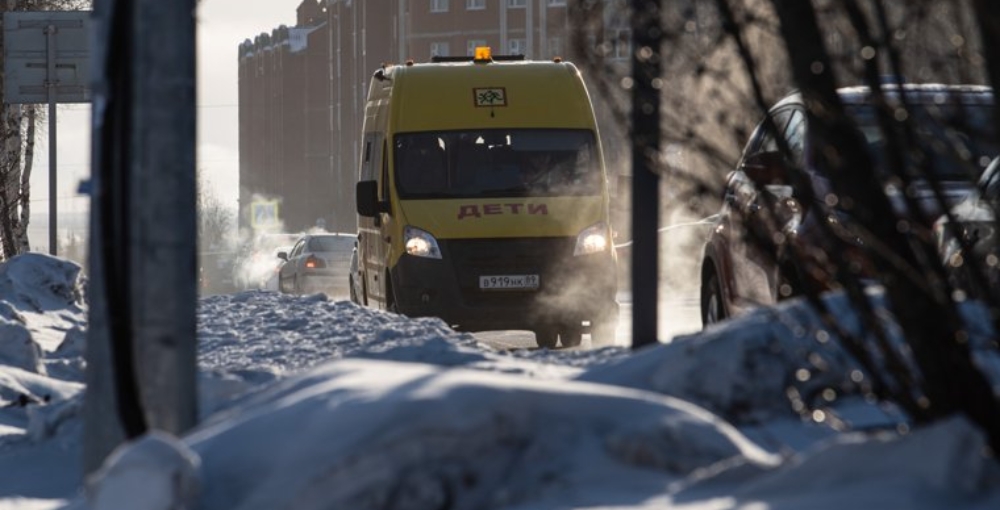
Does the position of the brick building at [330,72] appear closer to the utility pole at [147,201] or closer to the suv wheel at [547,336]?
the suv wheel at [547,336]

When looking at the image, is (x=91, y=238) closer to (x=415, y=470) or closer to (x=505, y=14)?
(x=415, y=470)

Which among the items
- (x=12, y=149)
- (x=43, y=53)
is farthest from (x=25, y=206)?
(x=43, y=53)

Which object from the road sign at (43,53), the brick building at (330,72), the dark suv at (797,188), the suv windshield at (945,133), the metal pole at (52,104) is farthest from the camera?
the brick building at (330,72)

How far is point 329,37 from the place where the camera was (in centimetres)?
11738

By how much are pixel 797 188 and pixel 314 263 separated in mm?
31696

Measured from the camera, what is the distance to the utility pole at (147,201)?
611cm

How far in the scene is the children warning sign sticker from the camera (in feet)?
60.7

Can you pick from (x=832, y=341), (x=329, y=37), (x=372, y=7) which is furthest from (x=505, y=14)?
(x=832, y=341)

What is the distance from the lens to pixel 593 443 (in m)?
5.38

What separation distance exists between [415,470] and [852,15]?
165 cm

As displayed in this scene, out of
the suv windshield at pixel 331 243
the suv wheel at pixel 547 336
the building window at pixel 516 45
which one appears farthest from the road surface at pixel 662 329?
the building window at pixel 516 45

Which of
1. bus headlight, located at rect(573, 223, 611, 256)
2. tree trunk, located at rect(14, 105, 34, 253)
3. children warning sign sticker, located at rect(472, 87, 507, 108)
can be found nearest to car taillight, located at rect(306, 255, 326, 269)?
tree trunk, located at rect(14, 105, 34, 253)

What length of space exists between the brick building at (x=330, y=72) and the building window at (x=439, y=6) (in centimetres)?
6

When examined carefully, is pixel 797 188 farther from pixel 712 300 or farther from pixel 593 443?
pixel 712 300
